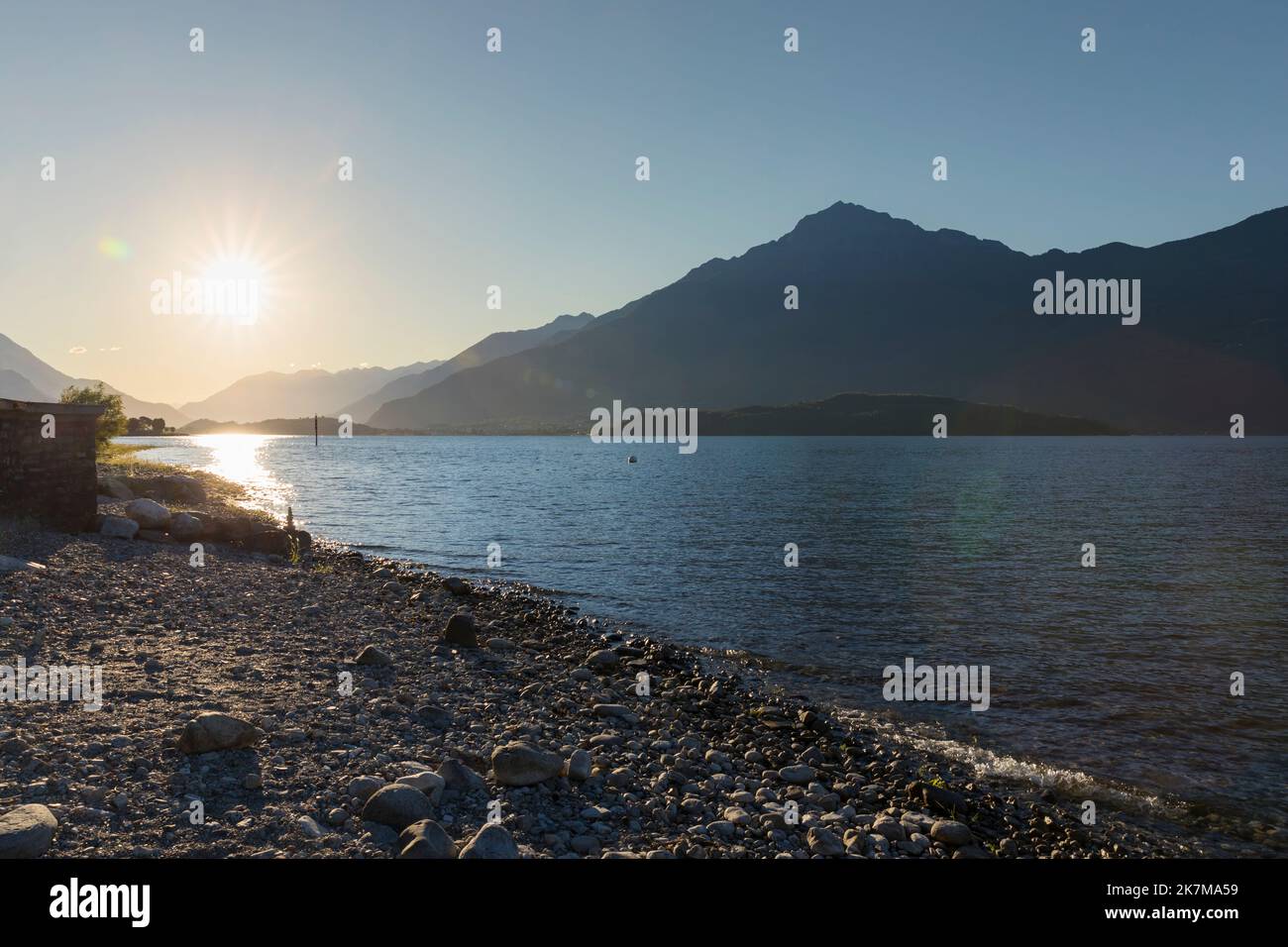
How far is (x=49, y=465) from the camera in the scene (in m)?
24.0

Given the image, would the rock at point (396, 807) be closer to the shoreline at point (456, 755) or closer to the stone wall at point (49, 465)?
the shoreline at point (456, 755)

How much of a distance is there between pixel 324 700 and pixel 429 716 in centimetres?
184

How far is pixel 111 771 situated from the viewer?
8.03 meters

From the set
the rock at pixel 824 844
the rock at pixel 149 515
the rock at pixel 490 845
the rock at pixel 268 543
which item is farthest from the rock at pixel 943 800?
the rock at pixel 149 515

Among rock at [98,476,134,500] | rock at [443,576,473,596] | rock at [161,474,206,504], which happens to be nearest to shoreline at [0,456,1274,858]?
rock at [443,576,473,596]

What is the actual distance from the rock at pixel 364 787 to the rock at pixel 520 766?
59.8 inches

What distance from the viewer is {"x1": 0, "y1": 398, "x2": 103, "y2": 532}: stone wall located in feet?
74.6

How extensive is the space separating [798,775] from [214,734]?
8.43 metres

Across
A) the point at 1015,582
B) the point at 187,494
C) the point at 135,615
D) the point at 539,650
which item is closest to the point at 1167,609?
the point at 1015,582

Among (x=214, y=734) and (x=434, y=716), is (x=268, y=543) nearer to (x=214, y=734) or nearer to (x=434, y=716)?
(x=434, y=716)

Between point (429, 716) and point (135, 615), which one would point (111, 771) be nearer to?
point (429, 716)

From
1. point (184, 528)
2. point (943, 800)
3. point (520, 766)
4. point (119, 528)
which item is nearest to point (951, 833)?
point (943, 800)

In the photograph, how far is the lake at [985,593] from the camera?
13688 mm

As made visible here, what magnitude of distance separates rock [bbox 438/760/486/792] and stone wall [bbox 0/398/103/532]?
20575 millimetres
